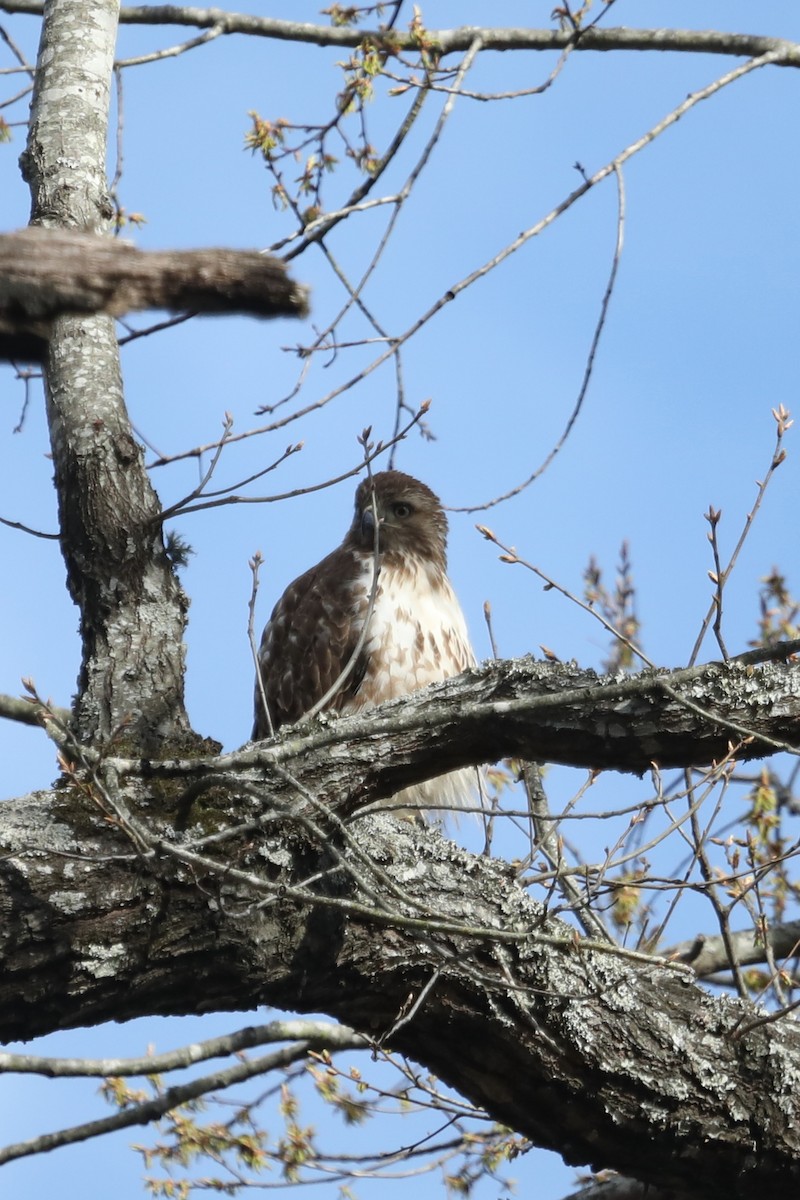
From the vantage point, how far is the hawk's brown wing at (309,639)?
629 cm

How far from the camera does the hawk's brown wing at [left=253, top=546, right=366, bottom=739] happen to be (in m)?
6.29

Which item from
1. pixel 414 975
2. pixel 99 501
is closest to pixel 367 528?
pixel 99 501

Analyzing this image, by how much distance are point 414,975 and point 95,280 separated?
6.43 feet

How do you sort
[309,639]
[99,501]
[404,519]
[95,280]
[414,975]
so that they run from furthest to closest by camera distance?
[404,519], [309,639], [99,501], [414,975], [95,280]

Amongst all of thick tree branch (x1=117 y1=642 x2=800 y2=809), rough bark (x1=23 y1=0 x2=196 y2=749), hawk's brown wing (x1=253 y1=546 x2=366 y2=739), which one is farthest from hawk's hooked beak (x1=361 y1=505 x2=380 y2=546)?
thick tree branch (x1=117 y1=642 x2=800 y2=809)

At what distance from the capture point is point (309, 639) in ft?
21.0

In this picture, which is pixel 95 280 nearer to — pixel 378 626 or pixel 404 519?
pixel 378 626

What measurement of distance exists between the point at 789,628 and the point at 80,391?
300 centimetres

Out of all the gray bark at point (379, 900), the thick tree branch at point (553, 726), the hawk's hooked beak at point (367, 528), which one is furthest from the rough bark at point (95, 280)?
the hawk's hooked beak at point (367, 528)

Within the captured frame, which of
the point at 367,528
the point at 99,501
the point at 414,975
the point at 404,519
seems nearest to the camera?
the point at 414,975

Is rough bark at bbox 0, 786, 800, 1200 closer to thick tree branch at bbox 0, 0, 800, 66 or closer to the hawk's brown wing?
the hawk's brown wing

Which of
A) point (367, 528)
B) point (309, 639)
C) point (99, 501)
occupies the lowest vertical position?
point (99, 501)

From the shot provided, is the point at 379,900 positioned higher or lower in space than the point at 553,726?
lower

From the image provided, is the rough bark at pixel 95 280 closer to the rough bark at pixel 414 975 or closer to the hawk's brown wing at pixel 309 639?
the rough bark at pixel 414 975
